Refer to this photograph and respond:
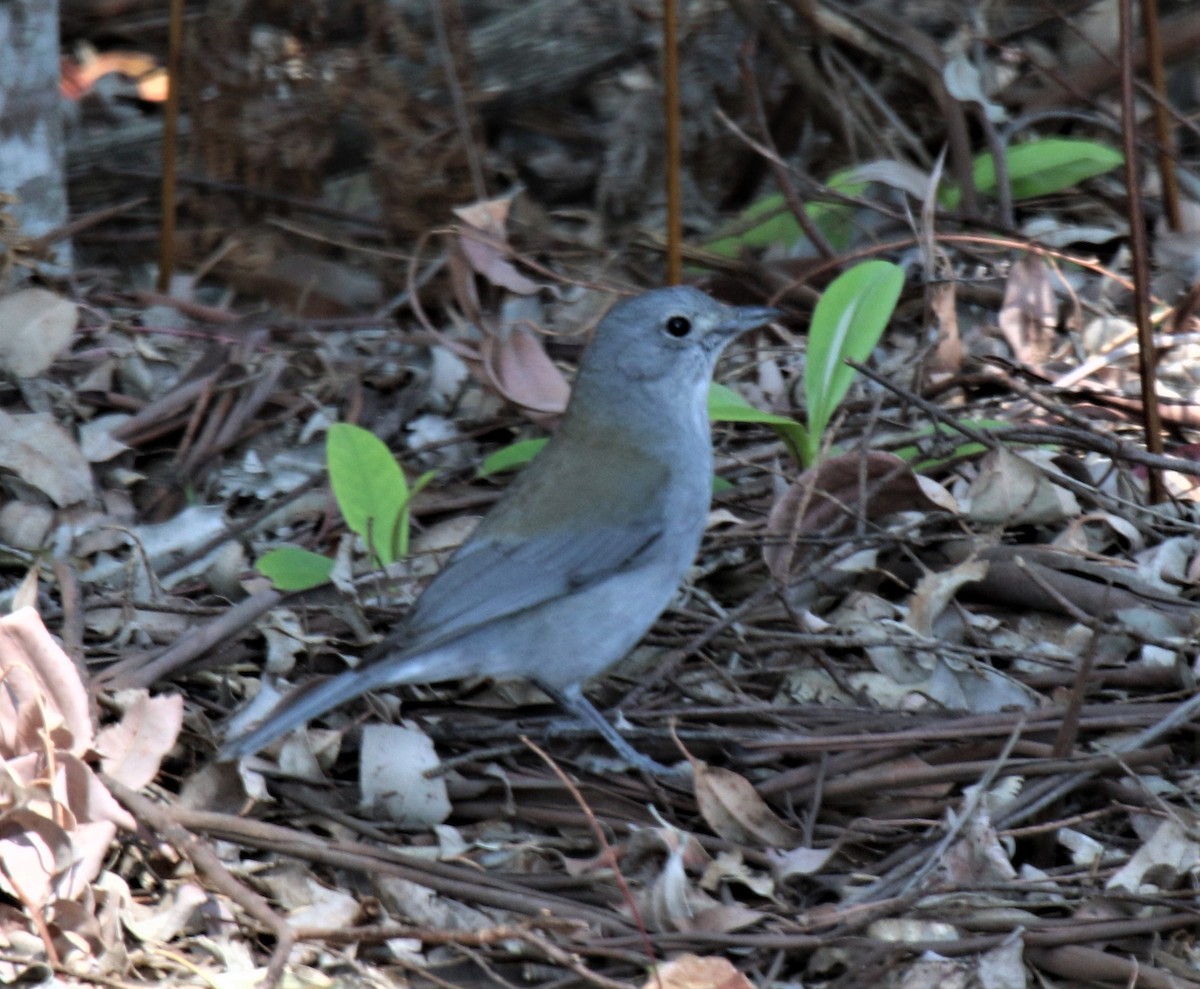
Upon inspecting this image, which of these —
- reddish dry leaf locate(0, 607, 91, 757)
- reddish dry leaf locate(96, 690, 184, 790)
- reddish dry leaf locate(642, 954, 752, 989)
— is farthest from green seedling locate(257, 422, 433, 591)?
reddish dry leaf locate(642, 954, 752, 989)

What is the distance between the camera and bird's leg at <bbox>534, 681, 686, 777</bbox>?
388 cm

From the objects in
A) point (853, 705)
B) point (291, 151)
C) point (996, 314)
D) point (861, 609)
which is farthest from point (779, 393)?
point (291, 151)

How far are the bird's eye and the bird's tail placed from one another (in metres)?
1.49

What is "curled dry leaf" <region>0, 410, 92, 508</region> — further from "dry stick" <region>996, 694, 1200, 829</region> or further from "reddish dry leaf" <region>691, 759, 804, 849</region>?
"dry stick" <region>996, 694, 1200, 829</region>

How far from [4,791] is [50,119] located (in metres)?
3.15

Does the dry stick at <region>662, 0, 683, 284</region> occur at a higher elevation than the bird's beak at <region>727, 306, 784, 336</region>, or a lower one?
higher

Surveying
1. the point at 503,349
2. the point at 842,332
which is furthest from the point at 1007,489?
the point at 503,349

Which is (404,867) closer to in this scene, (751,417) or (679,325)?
(751,417)

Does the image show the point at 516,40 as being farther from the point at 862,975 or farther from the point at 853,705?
the point at 862,975

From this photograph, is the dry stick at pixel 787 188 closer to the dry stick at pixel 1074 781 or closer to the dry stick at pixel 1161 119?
the dry stick at pixel 1161 119

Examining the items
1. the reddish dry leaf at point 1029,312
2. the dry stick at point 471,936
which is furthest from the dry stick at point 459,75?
the dry stick at point 471,936

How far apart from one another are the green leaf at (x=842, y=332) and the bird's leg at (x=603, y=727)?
42.1 inches

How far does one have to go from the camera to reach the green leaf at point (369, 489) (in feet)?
14.9

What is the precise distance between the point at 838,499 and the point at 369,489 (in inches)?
54.0
